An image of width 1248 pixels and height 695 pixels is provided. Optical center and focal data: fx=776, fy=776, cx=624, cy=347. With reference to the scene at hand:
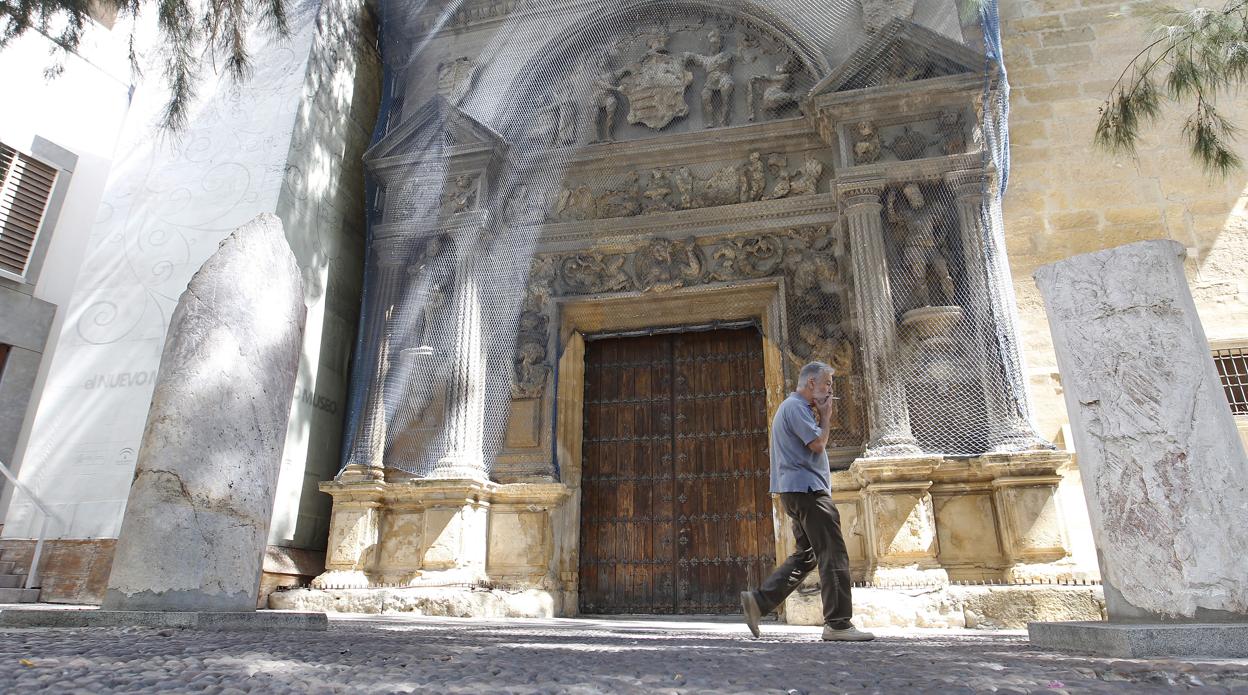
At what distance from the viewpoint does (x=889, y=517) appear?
18.3 feet

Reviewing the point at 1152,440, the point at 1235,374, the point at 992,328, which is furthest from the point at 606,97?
the point at 1235,374

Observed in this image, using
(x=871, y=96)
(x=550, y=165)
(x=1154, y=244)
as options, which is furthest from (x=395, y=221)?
(x=1154, y=244)

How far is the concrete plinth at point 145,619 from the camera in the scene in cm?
316

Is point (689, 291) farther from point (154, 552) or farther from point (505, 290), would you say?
point (154, 552)

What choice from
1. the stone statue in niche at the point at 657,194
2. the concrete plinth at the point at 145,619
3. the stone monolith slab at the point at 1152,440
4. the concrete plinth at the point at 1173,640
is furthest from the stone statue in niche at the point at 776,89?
the concrete plinth at the point at 145,619

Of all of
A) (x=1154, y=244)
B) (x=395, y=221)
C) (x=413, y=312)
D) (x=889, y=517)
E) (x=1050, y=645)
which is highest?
(x=395, y=221)

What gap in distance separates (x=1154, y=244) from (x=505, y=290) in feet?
17.8

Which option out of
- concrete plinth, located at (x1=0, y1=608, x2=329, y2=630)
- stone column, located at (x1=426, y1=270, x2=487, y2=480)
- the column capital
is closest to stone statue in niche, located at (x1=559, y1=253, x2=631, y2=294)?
stone column, located at (x1=426, y1=270, x2=487, y2=480)

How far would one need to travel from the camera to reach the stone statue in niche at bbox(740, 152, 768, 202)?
7285mm

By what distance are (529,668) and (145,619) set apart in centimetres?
199

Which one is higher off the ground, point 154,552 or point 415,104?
point 415,104

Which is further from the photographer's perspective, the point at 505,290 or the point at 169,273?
the point at 505,290

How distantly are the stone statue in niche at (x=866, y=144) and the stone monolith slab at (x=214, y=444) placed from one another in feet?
16.0

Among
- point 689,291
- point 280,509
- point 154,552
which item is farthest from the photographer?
point 689,291
